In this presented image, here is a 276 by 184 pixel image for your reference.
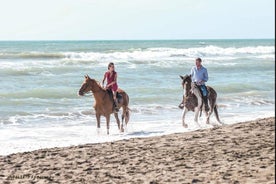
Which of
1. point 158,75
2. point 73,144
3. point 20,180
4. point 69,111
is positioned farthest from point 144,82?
point 20,180

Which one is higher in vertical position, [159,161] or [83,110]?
[159,161]

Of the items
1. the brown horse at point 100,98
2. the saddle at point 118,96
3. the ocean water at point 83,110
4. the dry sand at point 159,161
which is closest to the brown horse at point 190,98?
the ocean water at point 83,110

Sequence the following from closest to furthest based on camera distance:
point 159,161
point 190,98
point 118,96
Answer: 1. point 159,161
2. point 118,96
3. point 190,98

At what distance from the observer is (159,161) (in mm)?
8828

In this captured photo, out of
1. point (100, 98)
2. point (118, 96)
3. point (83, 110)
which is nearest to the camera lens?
point (100, 98)

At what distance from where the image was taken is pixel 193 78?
→ 46.9 ft

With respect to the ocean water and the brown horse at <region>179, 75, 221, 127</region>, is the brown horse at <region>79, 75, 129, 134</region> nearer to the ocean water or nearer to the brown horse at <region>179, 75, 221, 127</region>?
the ocean water

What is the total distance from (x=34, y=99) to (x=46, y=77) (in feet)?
32.7

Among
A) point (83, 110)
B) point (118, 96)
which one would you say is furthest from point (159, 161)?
point (83, 110)

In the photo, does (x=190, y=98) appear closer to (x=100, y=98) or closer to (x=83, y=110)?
(x=100, y=98)

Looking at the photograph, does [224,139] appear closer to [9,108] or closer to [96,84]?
[96,84]

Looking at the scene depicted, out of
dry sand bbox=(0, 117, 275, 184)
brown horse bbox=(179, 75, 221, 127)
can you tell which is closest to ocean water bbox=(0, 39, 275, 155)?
brown horse bbox=(179, 75, 221, 127)

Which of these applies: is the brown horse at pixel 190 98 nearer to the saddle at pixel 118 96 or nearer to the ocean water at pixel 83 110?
the ocean water at pixel 83 110

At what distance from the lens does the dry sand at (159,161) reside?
25.0 feet
